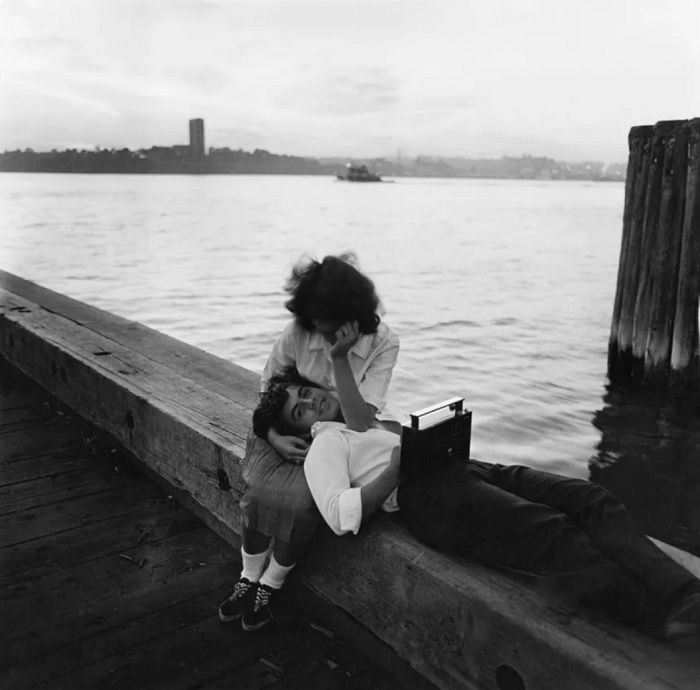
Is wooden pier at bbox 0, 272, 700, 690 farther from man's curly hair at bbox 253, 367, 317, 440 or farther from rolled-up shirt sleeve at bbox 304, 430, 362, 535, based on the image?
man's curly hair at bbox 253, 367, 317, 440

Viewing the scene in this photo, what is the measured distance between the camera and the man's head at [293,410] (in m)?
2.66

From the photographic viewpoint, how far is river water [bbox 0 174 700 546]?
7.66 m

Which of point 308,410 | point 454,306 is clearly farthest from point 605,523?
point 454,306

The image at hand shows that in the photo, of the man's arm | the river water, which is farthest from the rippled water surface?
the man's arm

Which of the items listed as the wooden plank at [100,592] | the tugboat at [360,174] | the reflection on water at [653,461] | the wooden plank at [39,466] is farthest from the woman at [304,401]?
the tugboat at [360,174]

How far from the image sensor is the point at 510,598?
192cm

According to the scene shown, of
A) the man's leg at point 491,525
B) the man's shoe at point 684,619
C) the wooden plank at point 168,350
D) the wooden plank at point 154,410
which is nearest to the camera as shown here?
the man's shoe at point 684,619

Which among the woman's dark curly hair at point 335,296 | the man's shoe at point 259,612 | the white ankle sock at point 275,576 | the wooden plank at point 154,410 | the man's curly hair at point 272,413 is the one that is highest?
the woman's dark curly hair at point 335,296

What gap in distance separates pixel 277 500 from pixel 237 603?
370mm

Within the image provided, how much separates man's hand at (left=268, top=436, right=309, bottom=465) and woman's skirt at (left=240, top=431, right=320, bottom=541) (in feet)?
0.07

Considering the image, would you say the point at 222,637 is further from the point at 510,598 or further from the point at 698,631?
the point at 698,631

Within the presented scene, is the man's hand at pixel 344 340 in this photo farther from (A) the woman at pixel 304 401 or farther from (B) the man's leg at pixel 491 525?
(B) the man's leg at pixel 491 525

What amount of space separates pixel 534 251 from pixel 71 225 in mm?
21665

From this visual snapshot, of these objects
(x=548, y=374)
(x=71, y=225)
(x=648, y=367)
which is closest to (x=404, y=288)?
(x=548, y=374)
